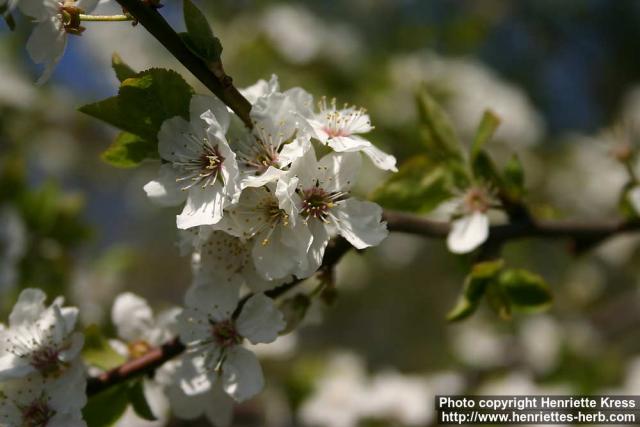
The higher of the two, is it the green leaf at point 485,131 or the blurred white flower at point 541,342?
the green leaf at point 485,131

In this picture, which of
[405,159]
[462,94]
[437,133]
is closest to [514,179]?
[437,133]

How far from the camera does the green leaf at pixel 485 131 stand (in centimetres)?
125

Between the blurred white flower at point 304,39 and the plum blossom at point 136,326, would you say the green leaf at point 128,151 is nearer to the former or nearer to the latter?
the plum blossom at point 136,326

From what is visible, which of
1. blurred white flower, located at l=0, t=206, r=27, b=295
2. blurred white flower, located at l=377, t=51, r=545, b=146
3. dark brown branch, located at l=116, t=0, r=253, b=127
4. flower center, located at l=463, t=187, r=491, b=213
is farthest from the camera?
blurred white flower, located at l=377, t=51, r=545, b=146

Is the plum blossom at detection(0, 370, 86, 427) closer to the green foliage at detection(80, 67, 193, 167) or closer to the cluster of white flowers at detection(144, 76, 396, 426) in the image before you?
the cluster of white flowers at detection(144, 76, 396, 426)

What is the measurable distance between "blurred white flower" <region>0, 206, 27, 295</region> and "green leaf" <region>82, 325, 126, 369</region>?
0.80 meters

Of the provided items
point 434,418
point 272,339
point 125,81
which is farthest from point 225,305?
point 434,418

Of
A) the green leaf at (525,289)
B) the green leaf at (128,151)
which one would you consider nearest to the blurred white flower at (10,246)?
the green leaf at (128,151)

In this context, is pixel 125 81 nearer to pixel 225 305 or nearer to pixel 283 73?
pixel 225 305

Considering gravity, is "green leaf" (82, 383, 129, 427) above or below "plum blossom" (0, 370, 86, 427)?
below

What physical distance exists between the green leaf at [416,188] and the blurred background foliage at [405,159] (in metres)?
0.24

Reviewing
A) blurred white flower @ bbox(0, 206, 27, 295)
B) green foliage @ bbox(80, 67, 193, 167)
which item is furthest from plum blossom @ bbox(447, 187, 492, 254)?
blurred white flower @ bbox(0, 206, 27, 295)

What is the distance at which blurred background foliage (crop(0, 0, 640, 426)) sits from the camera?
7.16 ft

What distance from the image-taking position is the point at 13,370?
1.03m
